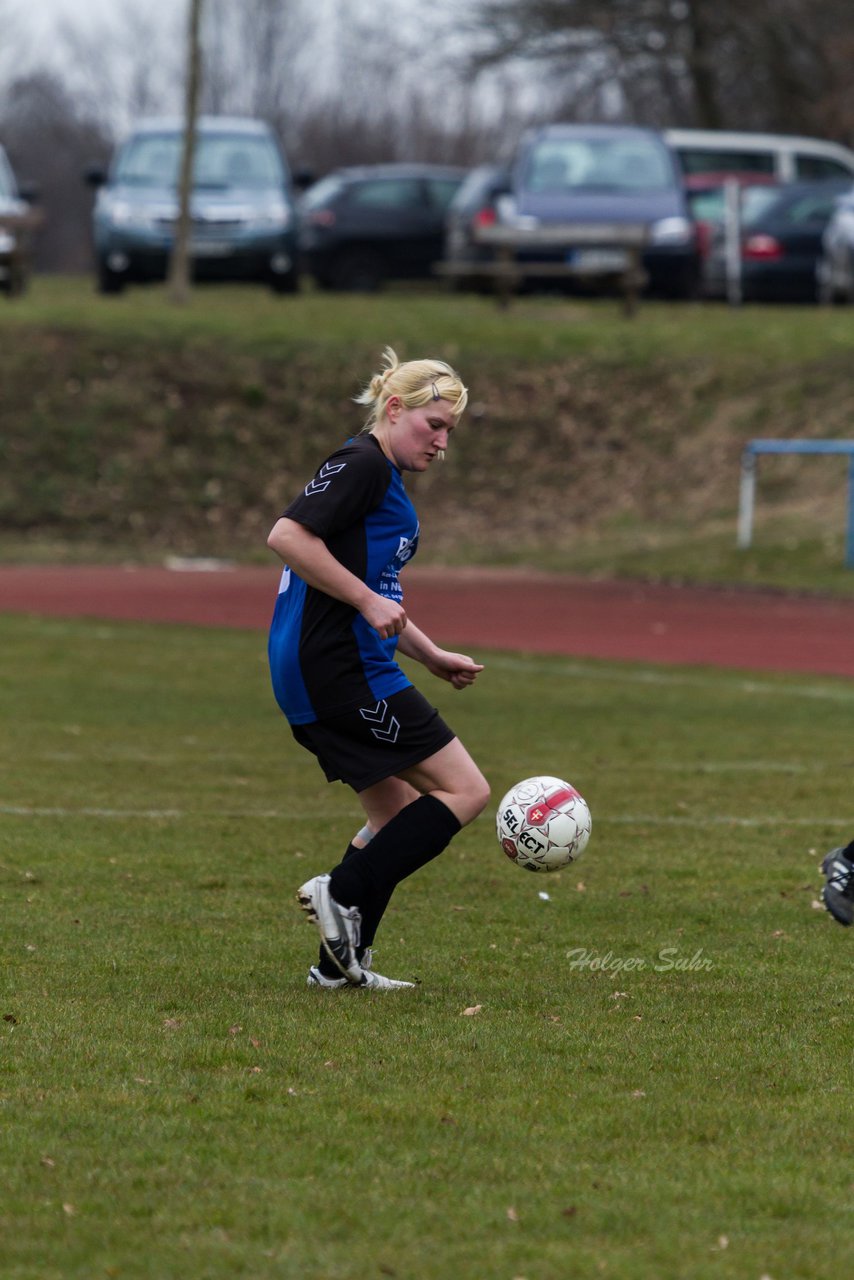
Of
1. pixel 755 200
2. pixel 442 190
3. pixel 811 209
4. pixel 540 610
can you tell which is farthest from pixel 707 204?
pixel 540 610

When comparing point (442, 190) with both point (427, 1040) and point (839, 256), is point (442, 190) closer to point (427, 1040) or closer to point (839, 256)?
point (839, 256)

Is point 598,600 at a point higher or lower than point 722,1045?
lower

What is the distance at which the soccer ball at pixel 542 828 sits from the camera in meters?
6.37

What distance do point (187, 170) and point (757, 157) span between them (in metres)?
10.6

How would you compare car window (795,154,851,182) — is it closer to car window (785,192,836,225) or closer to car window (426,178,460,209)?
car window (785,192,836,225)

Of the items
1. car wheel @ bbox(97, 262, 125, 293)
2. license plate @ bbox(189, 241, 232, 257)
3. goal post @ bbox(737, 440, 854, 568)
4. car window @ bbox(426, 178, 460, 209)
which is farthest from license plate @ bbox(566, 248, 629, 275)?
car wheel @ bbox(97, 262, 125, 293)

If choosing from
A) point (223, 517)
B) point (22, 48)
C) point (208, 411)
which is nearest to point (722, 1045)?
point (223, 517)

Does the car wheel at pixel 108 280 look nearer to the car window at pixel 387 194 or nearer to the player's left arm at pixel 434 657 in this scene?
the car window at pixel 387 194

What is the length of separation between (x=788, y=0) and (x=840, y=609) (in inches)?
1186

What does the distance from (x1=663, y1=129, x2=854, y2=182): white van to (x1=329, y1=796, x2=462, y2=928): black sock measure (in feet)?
93.1

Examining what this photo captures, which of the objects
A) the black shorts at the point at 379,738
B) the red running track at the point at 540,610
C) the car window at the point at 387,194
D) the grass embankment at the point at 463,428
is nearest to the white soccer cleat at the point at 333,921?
the black shorts at the point at 379,738

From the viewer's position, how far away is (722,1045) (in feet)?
18.2

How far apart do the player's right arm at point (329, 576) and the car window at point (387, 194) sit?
26.7m

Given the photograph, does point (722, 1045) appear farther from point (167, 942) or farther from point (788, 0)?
point (788, 0)
